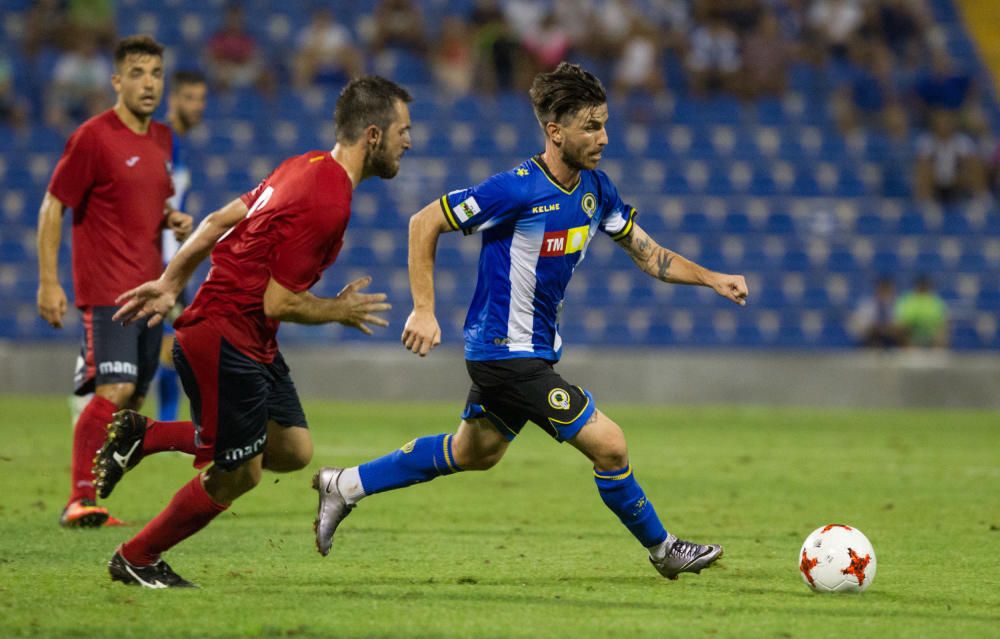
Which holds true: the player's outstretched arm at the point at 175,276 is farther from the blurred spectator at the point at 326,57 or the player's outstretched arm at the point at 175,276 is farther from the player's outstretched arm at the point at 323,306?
the blurred spectator at the point at 326,57

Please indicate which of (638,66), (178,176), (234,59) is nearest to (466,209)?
(178,176)

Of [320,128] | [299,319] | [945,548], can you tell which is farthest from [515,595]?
[320,128]

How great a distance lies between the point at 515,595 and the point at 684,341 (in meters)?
15.3

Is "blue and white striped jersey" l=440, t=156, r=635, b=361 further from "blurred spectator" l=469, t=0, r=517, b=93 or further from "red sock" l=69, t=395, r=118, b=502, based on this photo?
"blurred spectator" l=469, t=0, r=517, b=93

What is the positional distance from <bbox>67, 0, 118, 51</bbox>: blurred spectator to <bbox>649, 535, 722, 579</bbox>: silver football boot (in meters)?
17.7

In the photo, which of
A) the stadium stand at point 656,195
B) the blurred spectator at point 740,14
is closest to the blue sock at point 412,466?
the stadium stand at point 656,195

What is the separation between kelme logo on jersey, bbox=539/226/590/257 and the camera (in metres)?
6.36

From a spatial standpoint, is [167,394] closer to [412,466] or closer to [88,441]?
[88,441]

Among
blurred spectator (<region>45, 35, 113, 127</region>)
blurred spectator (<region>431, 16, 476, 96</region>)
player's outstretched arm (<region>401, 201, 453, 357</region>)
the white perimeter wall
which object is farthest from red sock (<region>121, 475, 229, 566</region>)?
blurred spectator (<region>431, 16, 476, 96</region>)

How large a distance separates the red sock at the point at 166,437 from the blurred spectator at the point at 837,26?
18872mm

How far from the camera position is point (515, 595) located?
5781mm

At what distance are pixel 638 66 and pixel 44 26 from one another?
8.99 metres

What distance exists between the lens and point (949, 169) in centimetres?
2198

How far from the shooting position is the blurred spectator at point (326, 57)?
72.7 feet
